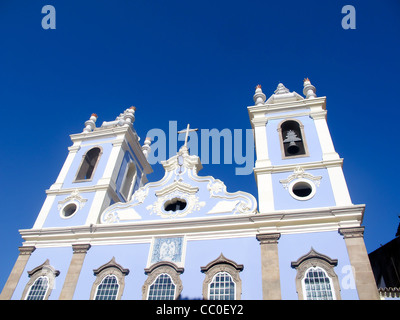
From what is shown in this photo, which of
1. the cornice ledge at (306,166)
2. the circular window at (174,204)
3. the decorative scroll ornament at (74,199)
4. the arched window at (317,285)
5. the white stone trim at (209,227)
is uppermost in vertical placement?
the cornice ledge at (306,166)

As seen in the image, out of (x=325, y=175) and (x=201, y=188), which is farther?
(x=201, y=188)

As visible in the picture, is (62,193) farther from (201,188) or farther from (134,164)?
(201,188)

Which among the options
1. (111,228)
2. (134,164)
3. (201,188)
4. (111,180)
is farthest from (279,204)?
(134,164)

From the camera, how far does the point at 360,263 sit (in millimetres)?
10523

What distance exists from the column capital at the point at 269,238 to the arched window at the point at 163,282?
9.99 feet

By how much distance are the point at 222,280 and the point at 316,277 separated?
120 inches

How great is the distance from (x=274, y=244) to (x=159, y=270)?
13.8ft

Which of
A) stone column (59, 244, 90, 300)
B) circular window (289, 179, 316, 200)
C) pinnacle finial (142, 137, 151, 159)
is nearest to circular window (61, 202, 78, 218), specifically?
stone column (59, 244, 90, 300)

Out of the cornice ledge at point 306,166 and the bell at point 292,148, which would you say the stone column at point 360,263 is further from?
the bell at point 292,148

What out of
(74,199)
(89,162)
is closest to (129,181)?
(89,162)

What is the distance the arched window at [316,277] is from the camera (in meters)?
10.3

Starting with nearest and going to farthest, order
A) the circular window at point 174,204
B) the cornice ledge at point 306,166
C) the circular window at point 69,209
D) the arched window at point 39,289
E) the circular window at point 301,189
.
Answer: the arched window at point 39,289, the circular window at point 301,189, the cornice ledge at point 306,166, the circular window at point 174,204, the circular window at point 69,209

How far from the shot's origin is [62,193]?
16.4m

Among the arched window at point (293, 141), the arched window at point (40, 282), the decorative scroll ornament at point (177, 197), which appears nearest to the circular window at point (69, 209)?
the arched window at point (40, 282)
